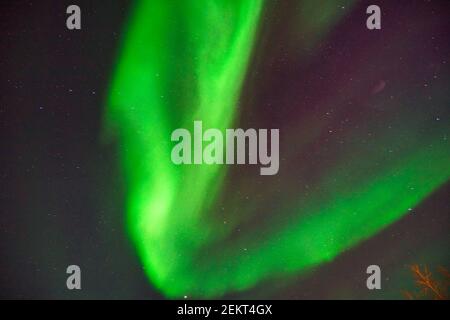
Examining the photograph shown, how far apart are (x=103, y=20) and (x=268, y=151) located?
0.91 metres

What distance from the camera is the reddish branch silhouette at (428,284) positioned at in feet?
10.4

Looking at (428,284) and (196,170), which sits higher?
(196,170)

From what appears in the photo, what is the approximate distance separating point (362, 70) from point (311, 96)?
Answer: 25cm

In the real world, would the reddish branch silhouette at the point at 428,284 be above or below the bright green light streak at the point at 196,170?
below

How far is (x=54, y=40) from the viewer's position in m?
3.17

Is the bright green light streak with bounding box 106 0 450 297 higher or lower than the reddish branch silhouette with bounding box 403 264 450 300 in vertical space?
higher

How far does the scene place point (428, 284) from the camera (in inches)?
125

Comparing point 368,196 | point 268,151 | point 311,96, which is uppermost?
point 311,96

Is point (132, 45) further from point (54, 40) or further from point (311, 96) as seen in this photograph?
point (311, 96)

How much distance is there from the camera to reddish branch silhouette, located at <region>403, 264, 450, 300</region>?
317 cm

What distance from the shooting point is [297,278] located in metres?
3.18
